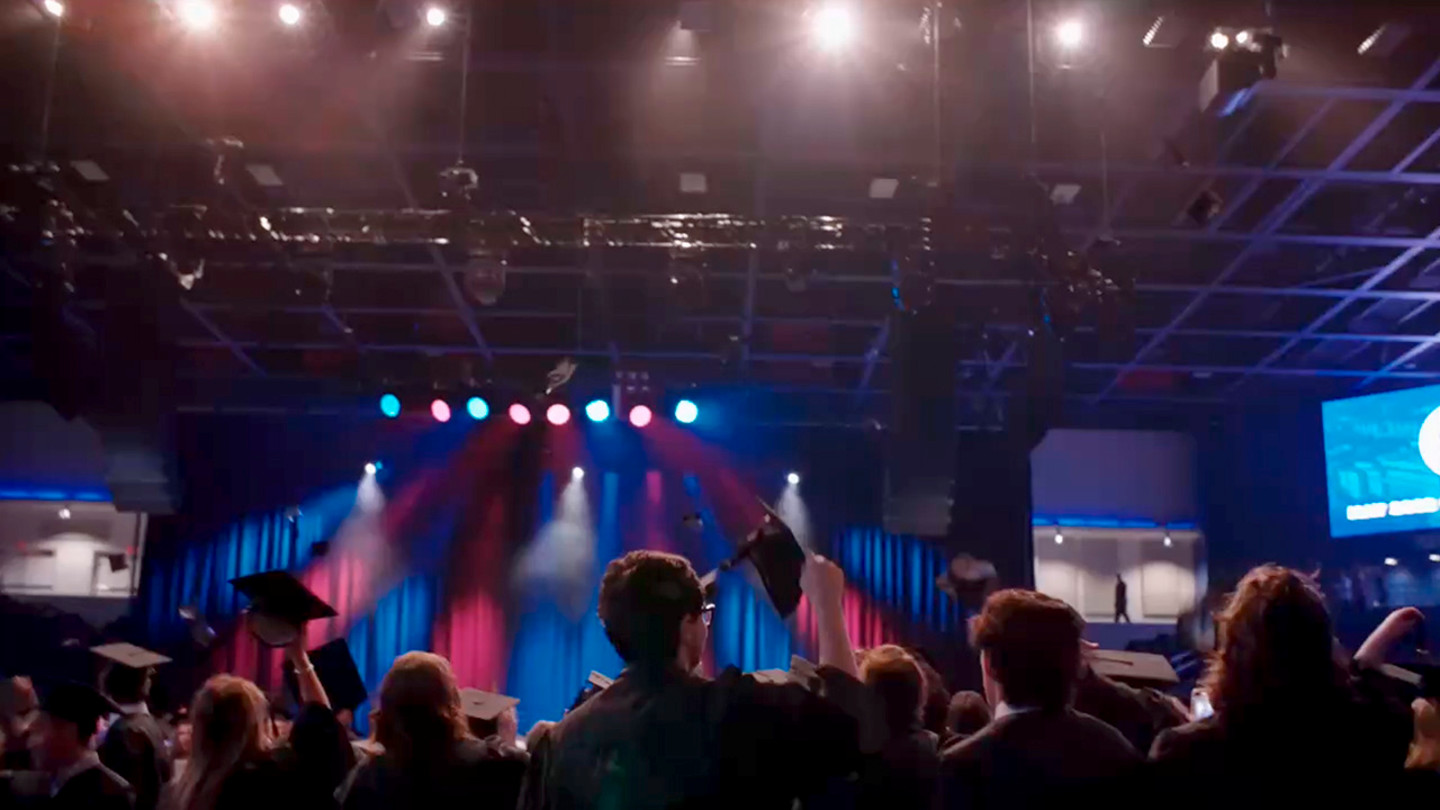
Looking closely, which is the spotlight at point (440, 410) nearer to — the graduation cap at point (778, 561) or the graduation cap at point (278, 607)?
the graduation cap at point (278, 607)

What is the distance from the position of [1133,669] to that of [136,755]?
10.7ft

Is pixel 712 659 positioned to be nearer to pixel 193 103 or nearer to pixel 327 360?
pixel 327 360

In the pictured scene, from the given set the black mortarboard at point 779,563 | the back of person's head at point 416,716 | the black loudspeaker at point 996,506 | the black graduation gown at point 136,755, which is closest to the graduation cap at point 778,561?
the black mortarboard at point 779,563

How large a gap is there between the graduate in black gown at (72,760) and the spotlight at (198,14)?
4179 mm

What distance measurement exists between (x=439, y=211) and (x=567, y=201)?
118 centimetres

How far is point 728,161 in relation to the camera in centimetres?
792

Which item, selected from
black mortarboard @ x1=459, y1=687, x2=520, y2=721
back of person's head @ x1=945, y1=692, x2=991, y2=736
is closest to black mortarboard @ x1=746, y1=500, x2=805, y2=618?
back of person's head @ x1=945, y1=692, x2=991, y2=736

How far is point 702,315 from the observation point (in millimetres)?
10453

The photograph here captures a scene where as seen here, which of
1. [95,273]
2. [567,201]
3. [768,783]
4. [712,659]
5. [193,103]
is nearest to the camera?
[768,783]

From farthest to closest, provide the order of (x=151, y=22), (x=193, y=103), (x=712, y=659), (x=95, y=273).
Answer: (x=712, y=659)
(x=95, y=273)
(x=193, y=103)
(x=151, y=22)

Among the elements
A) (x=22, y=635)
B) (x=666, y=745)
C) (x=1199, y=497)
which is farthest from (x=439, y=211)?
(x=1199, y=497)

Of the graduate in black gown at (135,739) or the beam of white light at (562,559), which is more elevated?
the beam of white light at (562,559)

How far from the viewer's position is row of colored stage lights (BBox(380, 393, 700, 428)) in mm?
9102

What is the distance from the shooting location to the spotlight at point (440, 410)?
9.41 metres
